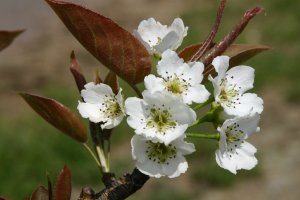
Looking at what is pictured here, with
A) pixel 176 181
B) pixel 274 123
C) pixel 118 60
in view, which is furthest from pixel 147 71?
pixel 274 123

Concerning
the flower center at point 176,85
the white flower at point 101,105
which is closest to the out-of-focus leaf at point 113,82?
the white flower at point 101,105

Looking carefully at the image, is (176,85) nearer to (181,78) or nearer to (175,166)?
(181,78)

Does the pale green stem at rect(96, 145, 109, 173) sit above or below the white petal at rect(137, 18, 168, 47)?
below

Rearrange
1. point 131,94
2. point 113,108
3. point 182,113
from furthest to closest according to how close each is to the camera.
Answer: point 131,94, point 113,108, point 182,113

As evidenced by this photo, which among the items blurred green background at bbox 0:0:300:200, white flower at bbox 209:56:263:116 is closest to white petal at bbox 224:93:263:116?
white flower at bbox 209:56:263:116

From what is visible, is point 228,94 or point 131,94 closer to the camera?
point 228,94

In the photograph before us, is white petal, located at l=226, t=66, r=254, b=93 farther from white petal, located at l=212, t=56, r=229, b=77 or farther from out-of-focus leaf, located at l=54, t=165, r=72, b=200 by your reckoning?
out-of-focus leaf, located at l=54, t=165, r=72, b=200

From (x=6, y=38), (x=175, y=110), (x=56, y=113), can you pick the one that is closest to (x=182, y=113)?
(x=175, y=110)
